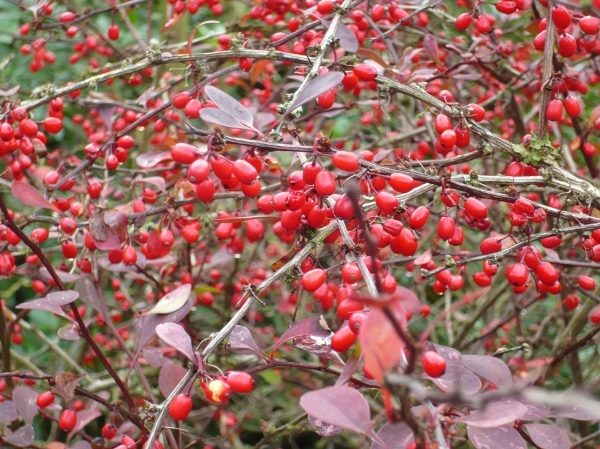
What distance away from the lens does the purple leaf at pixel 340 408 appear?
0.88 meters

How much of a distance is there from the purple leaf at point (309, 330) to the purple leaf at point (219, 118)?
381 mm

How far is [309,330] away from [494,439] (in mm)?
393

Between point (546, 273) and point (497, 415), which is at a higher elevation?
point (497, 415)

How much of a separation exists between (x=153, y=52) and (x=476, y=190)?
2.90 ft

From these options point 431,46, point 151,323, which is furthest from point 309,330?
point 431,46

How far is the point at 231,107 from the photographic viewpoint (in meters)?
1.41

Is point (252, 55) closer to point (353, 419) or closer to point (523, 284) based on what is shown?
point (523, 284)

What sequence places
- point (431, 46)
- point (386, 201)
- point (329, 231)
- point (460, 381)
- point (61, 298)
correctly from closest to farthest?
point (460, 381) → point (386, 201) → point (329, 231) → point (61, 298) → point (431, 46)

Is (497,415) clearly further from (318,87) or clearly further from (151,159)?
(151,159)

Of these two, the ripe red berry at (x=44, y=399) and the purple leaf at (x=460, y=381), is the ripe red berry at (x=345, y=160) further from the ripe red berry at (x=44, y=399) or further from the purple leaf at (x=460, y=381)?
the ripe red berry at (x=44, y=399)

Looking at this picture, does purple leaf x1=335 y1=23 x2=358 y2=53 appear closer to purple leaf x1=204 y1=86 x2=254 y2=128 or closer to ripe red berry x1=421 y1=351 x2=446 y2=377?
purple leaf x1=204 y1=86 x2=254 y2=128

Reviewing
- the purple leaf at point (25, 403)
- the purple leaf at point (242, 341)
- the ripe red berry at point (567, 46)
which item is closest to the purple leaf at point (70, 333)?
the purple leaf at point (25, 403)

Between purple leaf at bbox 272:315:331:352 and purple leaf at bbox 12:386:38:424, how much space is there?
73cm

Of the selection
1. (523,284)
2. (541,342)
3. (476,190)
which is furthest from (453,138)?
(541,342)
